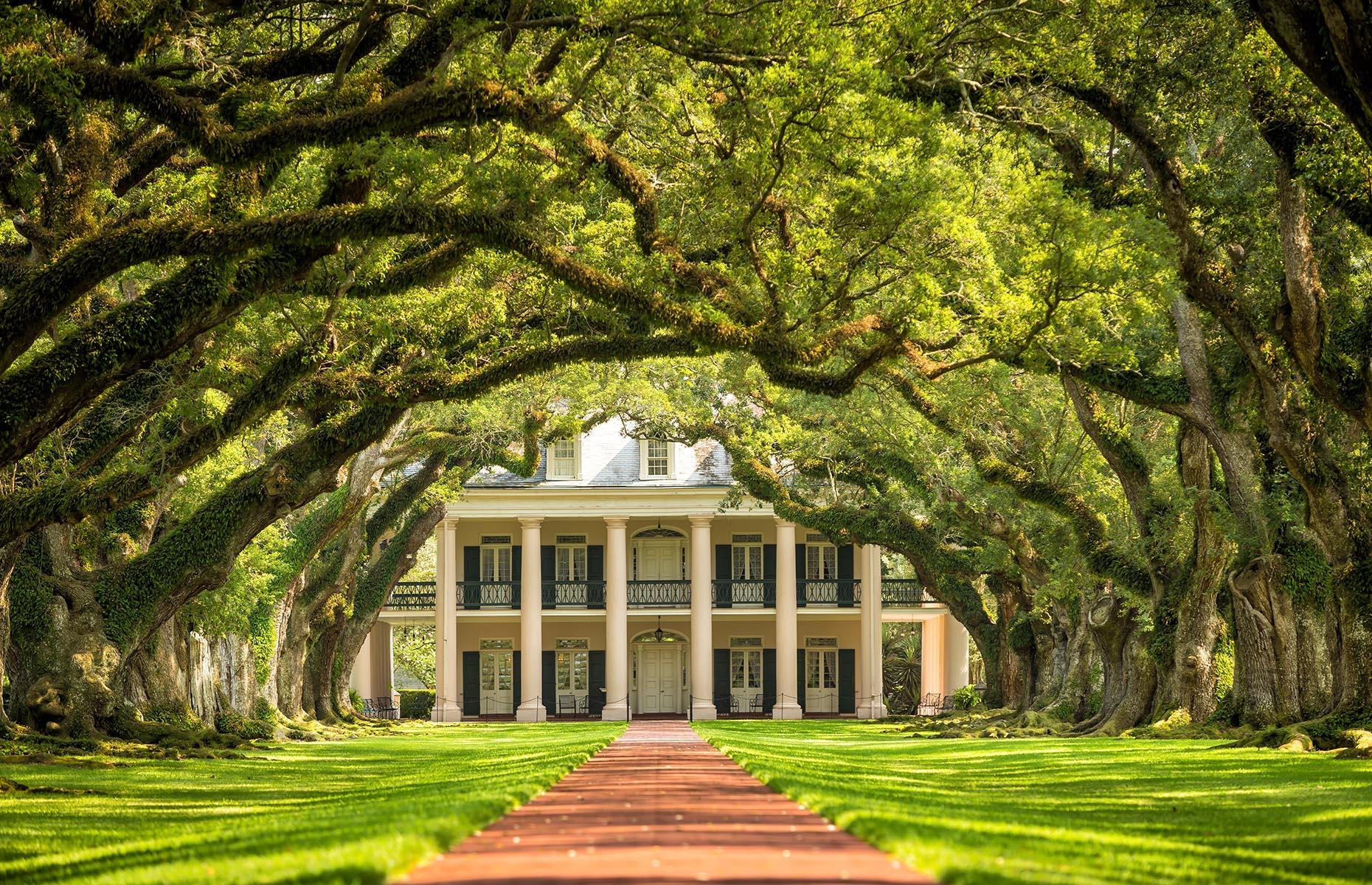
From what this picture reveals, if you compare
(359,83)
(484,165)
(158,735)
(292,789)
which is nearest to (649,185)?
(484,165)

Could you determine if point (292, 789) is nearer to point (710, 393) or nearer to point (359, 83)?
point (359, 83)

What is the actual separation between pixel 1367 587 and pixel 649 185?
995cm

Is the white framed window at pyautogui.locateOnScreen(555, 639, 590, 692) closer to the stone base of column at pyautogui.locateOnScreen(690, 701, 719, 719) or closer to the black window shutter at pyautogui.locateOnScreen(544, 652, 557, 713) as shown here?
the black window shutter at pyautogui.locateOnScreen(544, 652, 557, 713)

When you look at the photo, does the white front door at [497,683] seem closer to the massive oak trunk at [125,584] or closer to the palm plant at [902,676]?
the palm plant at [902,676]

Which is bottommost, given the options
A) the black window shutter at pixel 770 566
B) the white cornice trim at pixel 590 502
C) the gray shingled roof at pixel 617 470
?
the black window shutter at pixel 770 566

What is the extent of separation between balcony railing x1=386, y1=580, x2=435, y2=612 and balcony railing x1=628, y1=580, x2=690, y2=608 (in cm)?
672

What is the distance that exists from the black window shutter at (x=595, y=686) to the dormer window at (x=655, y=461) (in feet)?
19.9

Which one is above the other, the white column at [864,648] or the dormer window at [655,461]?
the dormer window at [655,461]

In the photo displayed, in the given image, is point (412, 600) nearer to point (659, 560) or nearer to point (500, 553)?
point (500, 553)

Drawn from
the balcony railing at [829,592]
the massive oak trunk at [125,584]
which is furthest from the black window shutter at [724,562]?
the massive oak trunk at [125,584]

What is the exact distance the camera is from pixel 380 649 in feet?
170

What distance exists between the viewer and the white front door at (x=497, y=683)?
47.9 m

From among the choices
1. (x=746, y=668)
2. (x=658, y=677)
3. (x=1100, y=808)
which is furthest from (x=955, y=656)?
(x=1100, y=808)

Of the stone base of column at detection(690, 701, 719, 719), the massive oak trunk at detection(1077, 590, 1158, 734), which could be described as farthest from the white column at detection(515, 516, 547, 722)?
the massive oak trunk at detection(1077, 590, 1158, 734)
